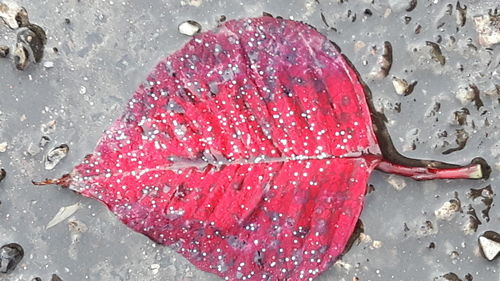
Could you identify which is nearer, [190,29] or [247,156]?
[247,156]

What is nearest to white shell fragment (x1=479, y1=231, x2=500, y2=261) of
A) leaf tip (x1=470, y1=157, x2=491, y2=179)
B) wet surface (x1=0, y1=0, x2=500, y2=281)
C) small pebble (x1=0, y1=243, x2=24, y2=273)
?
wet surface (x1=0, y1=0, x2=500, y2=281)

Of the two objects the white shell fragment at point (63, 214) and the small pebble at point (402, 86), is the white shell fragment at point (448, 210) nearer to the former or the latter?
the small pebble at point (402, 86)

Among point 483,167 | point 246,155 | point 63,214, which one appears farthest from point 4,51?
point 483,167

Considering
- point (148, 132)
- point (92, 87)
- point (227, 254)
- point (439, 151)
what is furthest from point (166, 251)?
point (439, 151)

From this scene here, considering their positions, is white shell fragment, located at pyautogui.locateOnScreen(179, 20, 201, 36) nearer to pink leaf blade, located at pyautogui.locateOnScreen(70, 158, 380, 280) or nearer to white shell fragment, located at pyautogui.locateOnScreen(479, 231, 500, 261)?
pink leaf blade, located at pyautogui.locateOnScreen(70, 158, 380, 280)

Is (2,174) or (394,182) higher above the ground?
(2,174)

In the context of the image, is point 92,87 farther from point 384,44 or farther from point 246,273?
point 384,44

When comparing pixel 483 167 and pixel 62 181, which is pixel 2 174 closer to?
pixel 62 181

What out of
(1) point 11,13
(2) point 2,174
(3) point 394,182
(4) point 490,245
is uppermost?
(1) point 11,13
